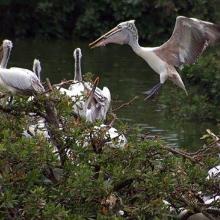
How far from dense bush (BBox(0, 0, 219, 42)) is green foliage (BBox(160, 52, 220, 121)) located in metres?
10.5

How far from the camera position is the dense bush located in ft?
78.5

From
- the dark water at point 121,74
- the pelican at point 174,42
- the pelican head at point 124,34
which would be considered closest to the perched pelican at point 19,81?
the pelican at point 174,42

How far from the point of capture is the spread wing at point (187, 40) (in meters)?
9.47

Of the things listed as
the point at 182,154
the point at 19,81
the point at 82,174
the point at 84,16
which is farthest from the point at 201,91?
the point at 84,16

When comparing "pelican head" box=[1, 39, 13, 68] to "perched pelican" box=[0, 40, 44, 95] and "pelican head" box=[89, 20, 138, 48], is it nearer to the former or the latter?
"pelican head" box=[89, 20, 138, 48]

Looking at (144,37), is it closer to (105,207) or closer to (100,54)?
(100,54)

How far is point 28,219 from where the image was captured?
17.1 feet

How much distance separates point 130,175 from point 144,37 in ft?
59.9

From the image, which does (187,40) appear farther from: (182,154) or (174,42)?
(182,154)

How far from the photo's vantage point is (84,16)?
2467 centimetres

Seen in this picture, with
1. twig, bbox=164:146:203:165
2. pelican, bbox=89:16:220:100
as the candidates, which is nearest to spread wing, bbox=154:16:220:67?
pelican, bbox=89:16:220:100

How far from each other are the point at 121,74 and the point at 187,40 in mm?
8601

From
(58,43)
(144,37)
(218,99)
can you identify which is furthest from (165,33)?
(218,99)

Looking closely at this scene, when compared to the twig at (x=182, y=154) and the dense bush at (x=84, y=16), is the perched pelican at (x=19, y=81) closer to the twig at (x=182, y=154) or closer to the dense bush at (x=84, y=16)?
the twig at (x=182, y=154)
